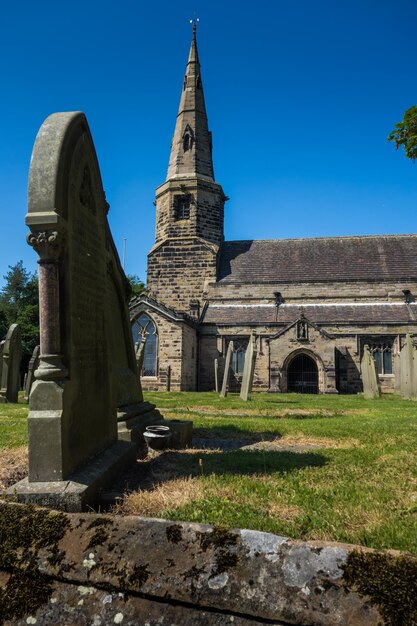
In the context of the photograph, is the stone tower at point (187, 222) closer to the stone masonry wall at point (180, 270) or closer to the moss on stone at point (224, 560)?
the stone masonry wall at point (180, 270)

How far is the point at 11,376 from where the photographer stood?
1273 centimetres

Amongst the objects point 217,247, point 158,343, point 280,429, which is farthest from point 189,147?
point 280,429

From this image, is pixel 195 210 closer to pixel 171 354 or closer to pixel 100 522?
pixel 171 354

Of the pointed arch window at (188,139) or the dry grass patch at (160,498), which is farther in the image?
the pointed arch window at (188,139)

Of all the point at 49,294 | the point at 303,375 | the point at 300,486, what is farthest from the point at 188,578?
the point at 303,375

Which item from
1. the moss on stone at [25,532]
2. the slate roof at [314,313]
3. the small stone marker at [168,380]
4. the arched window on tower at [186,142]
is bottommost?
the small stone marker at [168,380]

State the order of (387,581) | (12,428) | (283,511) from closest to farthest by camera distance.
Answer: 1. (387,581)
2. (283,511)
3. (12,428)

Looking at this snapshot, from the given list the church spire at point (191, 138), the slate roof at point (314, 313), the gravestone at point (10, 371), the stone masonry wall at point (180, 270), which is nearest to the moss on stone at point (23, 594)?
the gravestone at point (10, 371)

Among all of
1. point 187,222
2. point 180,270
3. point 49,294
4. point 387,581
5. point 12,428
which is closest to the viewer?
point 387,581

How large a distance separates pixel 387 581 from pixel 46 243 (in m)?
3.04

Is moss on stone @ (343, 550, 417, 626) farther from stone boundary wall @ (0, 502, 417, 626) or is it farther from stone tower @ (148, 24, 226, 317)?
stone tower @ (148, 24, 226, 317)

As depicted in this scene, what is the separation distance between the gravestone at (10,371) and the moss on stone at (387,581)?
41.0 feet

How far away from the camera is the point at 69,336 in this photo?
3.60 meters

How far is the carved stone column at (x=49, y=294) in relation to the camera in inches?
135
